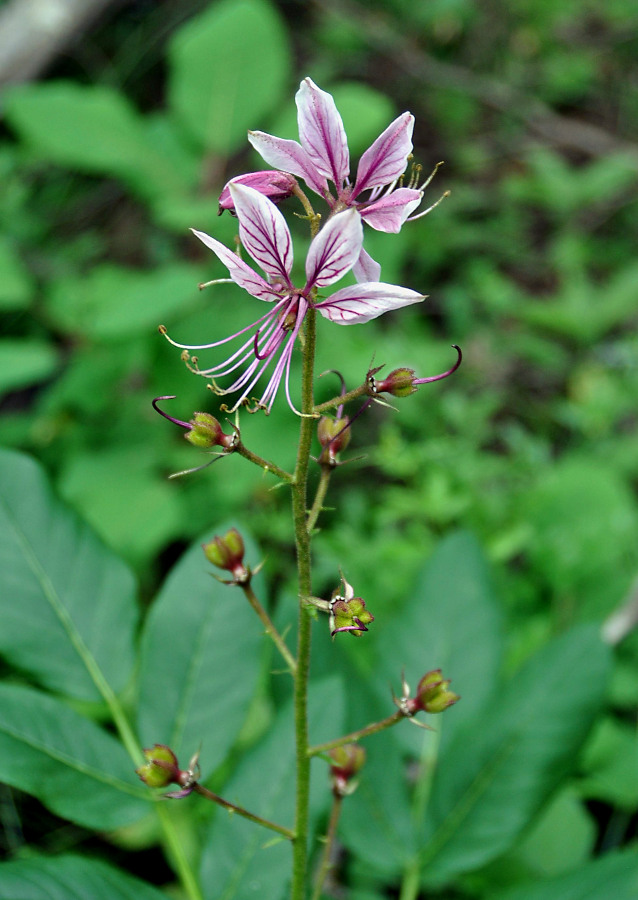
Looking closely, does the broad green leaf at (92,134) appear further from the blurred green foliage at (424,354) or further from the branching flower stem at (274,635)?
the branching flower stem at (274,635)

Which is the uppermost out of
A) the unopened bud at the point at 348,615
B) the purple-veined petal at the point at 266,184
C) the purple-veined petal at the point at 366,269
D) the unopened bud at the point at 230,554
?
the purple-veined petal at the point at 266,184

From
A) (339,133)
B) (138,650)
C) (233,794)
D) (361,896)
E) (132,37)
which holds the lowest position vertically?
(361,896)

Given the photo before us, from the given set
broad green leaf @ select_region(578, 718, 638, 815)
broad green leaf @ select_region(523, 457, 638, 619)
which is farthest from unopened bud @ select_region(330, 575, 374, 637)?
broad green leaf @ select_region(523, 457, 638, 619)

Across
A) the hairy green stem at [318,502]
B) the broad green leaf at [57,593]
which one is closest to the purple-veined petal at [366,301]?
the hairy green stem at [318,502]

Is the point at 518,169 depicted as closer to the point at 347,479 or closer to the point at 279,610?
the point at 347,479

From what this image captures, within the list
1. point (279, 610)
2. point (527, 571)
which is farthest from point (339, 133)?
point (527, 571)

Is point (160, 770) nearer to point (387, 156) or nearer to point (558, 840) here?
point (387, 156)
